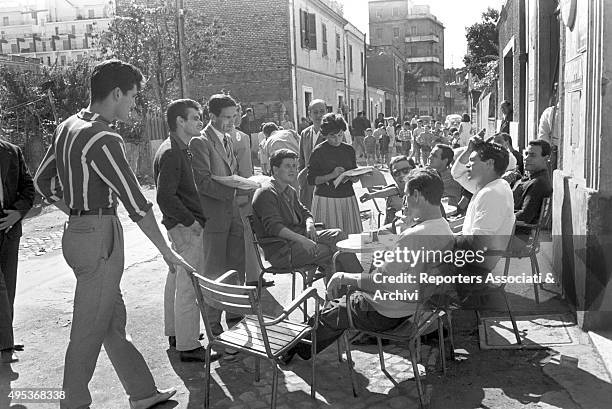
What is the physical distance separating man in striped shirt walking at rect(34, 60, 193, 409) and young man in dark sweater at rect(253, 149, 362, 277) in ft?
5.32

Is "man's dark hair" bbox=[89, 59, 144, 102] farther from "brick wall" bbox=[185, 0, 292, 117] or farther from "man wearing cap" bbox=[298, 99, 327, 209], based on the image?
"brick wall" bbox=[185, 0, 292, 117]

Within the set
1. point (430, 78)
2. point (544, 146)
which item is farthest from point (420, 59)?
point (544, 146)

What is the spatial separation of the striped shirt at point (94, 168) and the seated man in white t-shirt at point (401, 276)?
4.54ft

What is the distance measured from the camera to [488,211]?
14.0ft

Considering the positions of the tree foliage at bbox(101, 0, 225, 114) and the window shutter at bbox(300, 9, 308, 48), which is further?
the window shutter at bbox(300, 9, 308, 48)

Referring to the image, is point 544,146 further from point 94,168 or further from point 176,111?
point 94,168

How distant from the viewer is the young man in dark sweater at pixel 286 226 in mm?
5145

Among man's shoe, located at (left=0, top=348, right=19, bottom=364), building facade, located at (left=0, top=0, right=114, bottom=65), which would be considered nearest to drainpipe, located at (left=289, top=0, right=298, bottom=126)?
man's shoe, located at (left=0, top=348, right=19, bottom=364)

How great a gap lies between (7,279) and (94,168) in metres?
1.96

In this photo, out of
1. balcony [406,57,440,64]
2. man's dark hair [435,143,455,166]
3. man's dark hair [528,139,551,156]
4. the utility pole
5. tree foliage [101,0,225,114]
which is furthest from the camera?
balcony [406,57,440,64]

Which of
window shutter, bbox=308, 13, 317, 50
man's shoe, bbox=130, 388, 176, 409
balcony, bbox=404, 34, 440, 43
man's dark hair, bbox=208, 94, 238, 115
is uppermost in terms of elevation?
balcony, bbox=404, 34, 440, 43

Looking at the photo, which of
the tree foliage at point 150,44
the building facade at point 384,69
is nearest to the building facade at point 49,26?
the building facade at point 384,69

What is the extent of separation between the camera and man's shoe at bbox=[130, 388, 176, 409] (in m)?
3.81

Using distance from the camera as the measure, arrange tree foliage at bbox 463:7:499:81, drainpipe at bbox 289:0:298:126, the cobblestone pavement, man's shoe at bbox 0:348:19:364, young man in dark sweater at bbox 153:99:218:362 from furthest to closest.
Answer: tree foliage at bbox 463:7:499:81, drainpipe at bbox 289:0:298:126, man's shoe at bbox 0:348:19:364, young man in dark sweater at bbox 153:99:218:362, the cobblestone pavement
